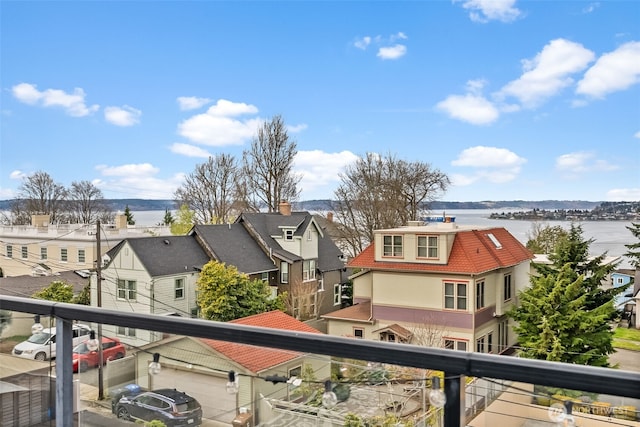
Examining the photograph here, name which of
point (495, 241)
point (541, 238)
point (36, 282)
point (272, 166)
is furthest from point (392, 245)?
point (36, 282)

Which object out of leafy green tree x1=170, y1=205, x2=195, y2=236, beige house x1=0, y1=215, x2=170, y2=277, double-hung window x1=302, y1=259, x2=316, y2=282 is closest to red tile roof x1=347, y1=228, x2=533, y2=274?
double-hung window x1=302, y1=259, x2=316, y2=282

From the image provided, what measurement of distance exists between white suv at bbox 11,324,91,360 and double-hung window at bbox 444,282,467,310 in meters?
9.05

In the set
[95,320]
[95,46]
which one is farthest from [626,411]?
[95,46]

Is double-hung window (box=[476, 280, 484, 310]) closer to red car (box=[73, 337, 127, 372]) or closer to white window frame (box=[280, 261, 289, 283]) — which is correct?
white window frame (box=[280, 261, 289, 283])

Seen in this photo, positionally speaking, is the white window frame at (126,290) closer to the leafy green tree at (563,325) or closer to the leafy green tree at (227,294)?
the leafy green tree at (227,294)

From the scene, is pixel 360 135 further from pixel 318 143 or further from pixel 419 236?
pixel 419 236

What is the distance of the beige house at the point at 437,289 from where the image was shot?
368 inches

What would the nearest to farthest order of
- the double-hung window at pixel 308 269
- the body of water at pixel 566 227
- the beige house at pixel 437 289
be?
the beige house at pixel 437 289 < the body of water at pixel 566 227 < the double-hung window at pixel 308 269

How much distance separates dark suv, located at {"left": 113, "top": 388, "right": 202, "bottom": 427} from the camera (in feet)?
2.76

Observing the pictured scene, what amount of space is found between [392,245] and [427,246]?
68 cm

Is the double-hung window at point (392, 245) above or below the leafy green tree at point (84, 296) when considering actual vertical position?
above

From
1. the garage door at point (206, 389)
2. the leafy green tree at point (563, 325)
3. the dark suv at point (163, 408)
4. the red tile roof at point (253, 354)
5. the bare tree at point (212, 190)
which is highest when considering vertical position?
the bare tree at point (212, 190)

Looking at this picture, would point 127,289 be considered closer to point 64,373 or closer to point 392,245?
point 392,245

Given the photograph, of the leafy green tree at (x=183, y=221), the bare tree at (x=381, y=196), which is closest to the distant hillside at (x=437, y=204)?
the bare tree at (x=381, y=196)
